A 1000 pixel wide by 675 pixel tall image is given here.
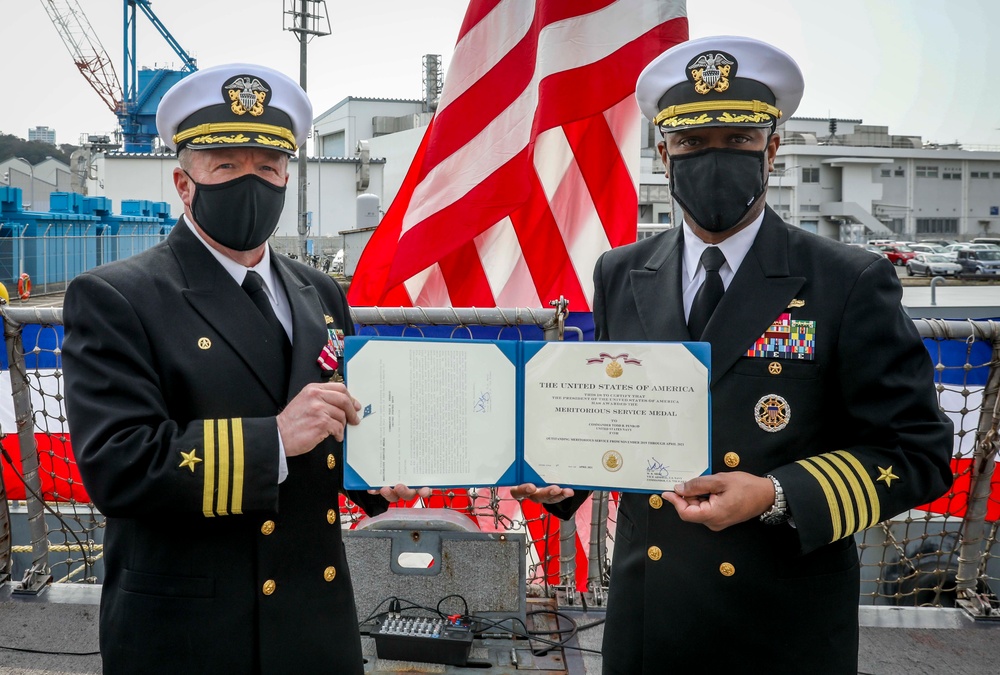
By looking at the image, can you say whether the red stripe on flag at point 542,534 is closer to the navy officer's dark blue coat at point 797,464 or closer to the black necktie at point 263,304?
the navy officer's dark blue coat at point 797,464

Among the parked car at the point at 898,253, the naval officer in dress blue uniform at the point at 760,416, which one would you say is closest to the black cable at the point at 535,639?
the naval officer in dress blue uniform at the point at 760,416

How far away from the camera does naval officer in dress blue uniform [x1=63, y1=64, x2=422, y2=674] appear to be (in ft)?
6.37

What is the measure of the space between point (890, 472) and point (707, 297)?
1.91 feet

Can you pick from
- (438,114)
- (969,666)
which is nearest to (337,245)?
(438,114)

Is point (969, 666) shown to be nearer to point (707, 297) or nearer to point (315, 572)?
point (707, 297)

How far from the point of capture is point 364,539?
3.76 m

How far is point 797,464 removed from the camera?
200 centimetres

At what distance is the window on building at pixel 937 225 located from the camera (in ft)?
227

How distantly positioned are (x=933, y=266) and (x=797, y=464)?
3985 centimetres

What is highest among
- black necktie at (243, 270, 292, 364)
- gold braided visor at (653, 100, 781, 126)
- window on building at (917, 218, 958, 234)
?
window on building at (917, 218, 958, 234)

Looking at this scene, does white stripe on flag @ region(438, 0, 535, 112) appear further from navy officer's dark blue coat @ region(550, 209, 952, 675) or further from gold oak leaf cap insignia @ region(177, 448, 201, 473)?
gold oak leaf cap insignia @ region(177, 448, 201, 473)

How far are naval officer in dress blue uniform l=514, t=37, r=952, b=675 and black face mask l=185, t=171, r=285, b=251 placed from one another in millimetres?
971
